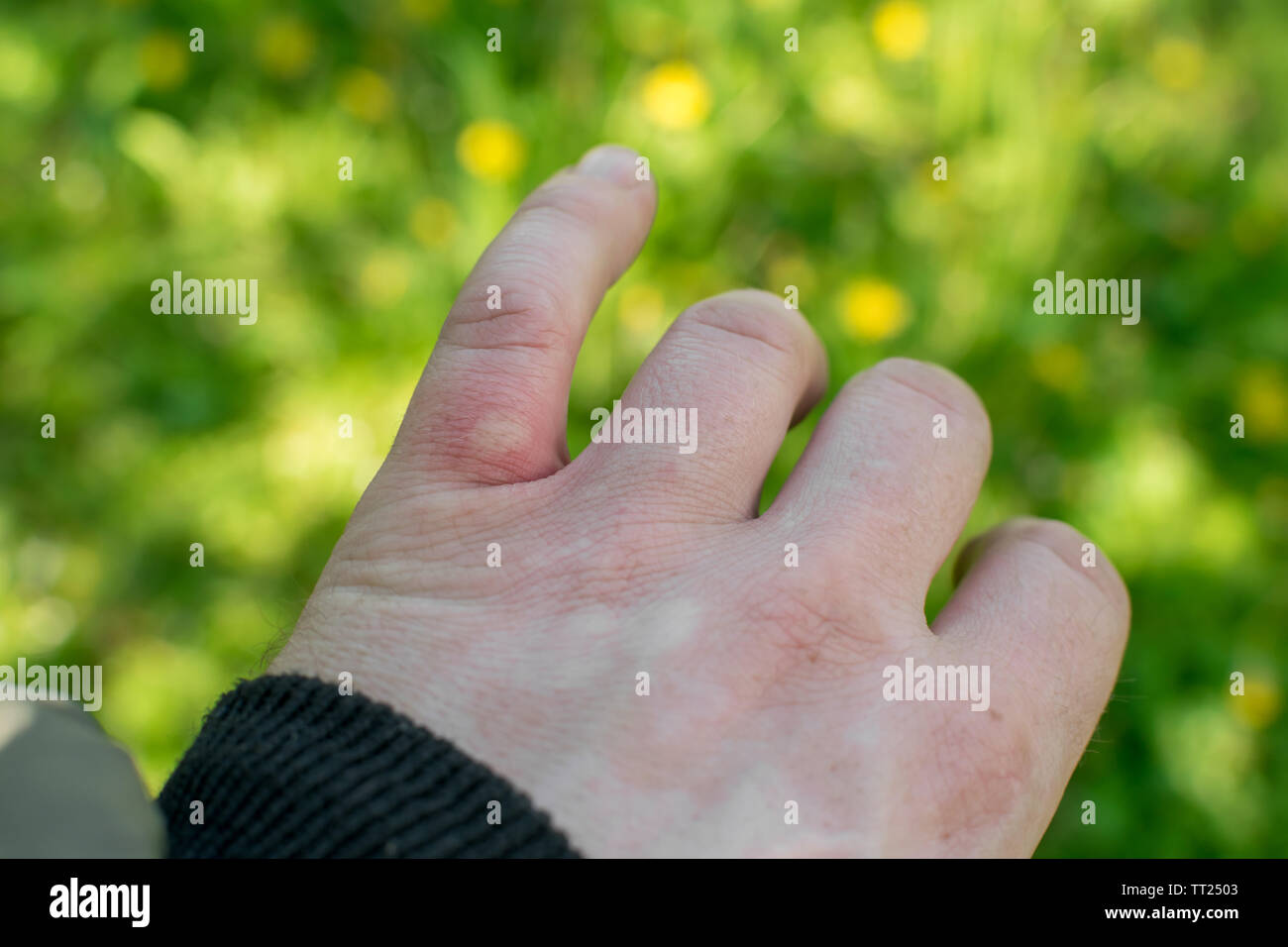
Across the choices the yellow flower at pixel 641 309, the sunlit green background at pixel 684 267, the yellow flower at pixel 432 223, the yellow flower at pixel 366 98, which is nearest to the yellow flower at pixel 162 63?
the sunlit green background at pixel 684 267

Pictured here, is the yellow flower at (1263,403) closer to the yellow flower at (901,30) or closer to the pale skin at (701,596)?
the yellow flower at (901,30)

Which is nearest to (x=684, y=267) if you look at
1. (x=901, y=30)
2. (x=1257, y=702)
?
(x=901, y=30)

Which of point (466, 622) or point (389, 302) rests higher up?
point (389, 302)

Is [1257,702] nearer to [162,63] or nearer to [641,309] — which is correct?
[641,309]

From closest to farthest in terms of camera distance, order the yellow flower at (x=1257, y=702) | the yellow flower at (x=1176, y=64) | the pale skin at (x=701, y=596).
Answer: the pale skin at (x=701, y=596), the yellow flower at (x=1257, y=702), the yellow flower at (x=1176, y=64)

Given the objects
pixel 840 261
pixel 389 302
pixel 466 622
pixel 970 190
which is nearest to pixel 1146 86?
pixel 970 190

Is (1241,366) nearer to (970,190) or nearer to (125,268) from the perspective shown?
(970,190)
